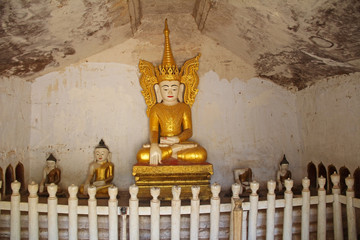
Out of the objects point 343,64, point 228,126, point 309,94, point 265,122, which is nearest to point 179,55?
point 228,126

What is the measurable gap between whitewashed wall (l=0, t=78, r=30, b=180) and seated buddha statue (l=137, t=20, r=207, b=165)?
1662 mm

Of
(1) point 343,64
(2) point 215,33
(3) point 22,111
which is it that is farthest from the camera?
(2) point 215,33

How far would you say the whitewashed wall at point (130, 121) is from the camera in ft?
16.8

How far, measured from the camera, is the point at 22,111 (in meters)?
4.84

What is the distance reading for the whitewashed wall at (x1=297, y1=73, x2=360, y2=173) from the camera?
13.4ft

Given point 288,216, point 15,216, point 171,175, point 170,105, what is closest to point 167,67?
point 170,105

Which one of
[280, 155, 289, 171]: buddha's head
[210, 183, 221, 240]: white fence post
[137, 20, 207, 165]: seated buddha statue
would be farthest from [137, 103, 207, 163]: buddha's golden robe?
[210, 183, 221, 240]: white fence post

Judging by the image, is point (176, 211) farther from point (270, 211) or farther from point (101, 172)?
point (101, 172)

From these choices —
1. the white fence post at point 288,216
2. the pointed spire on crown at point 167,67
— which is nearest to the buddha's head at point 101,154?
the pointed spire on crown at point 167,67

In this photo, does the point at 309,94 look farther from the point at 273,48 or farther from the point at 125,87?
the point at 125,87

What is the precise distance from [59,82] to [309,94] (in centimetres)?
371

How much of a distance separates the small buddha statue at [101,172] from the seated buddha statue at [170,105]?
0.52 meters

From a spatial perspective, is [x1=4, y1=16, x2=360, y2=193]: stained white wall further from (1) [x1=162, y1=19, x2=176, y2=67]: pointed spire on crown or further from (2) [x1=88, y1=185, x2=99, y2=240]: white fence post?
(2) [x1=88, y1=185, x2=99, y2=240]: white fence post

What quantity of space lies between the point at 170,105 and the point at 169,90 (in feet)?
0.78
